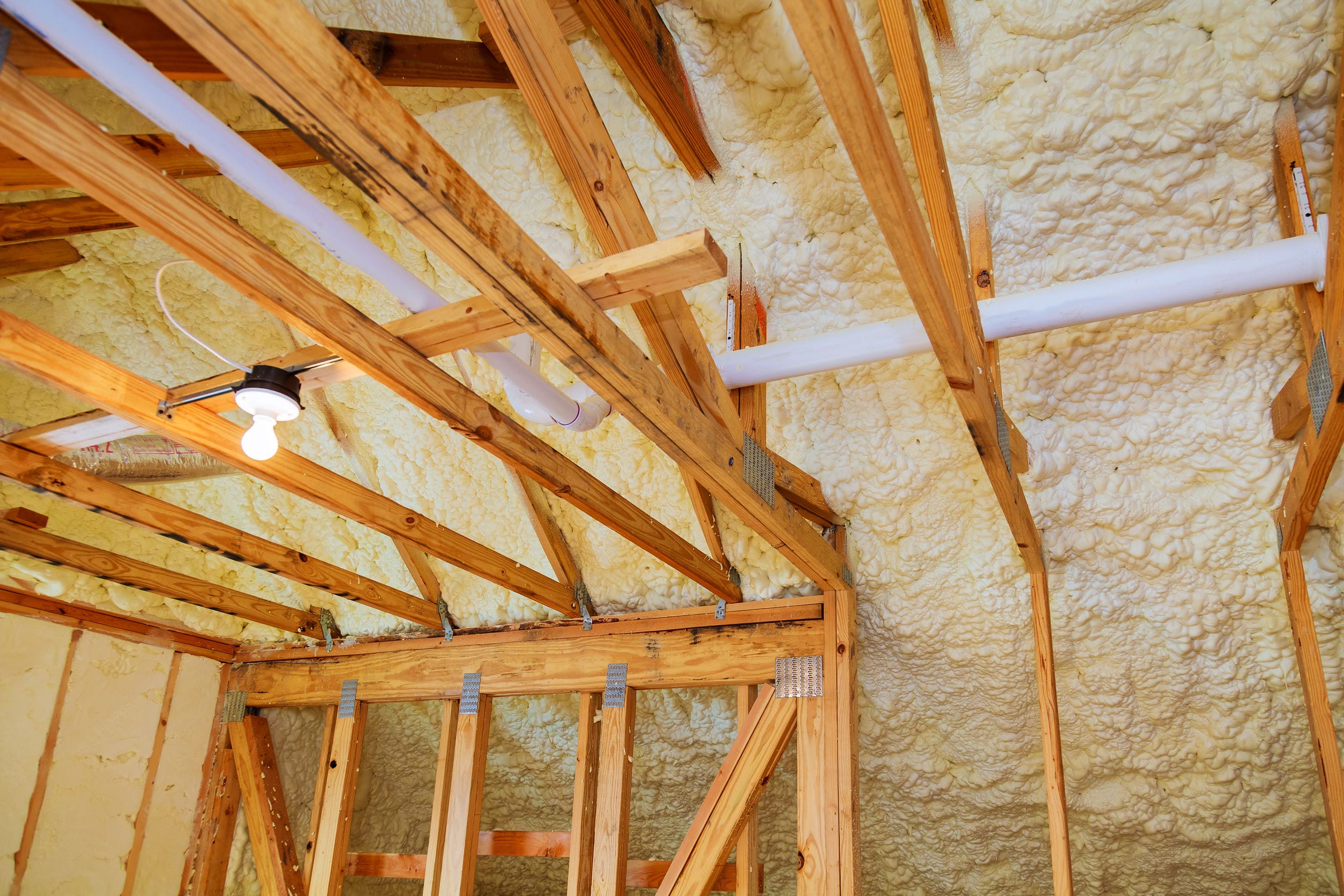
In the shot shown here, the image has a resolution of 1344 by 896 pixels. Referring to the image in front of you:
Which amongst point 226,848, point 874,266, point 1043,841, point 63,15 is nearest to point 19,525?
point 226,848

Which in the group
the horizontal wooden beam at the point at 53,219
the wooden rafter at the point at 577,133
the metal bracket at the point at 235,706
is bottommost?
the metal bracket at the point at 235,706

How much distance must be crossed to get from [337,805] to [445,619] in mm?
825

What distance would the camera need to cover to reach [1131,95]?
238 cm

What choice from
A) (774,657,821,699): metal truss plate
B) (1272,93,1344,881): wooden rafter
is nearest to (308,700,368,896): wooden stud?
(774,657,821,699): metal truss plate

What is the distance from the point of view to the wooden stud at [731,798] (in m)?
2.97

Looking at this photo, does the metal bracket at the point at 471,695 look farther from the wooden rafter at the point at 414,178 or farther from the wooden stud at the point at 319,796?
the wooden rafter at the point at 414,178

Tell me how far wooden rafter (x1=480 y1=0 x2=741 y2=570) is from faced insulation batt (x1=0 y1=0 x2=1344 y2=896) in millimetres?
1052

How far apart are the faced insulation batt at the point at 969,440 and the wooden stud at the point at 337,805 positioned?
26.8 inches

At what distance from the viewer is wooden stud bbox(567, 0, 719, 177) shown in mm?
2359

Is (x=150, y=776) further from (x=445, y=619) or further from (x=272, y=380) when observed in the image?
(x=272, y=380)

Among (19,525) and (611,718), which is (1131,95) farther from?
(19,525)

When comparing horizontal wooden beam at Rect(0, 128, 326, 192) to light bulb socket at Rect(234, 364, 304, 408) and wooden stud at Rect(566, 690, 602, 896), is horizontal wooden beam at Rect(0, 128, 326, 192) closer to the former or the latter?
light bulb socket at Rect(234, 364, 304, 408)

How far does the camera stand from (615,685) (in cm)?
341

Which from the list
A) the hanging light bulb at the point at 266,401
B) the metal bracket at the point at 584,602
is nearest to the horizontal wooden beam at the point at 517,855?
the metal bracket at the point at 584,602
